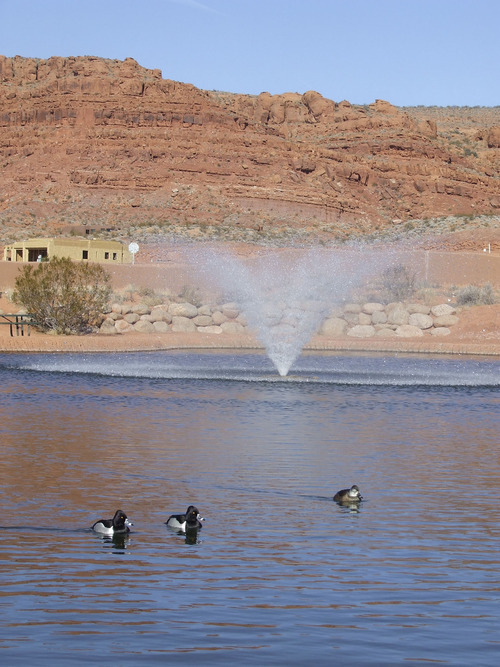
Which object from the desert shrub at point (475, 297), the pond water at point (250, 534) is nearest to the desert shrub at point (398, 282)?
the desert shrub at point (475, 297)

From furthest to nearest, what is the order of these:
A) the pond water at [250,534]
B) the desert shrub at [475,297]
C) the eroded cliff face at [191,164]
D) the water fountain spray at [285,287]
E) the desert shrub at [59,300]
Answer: the eroded cliff face at [191,164] → the desert shrub at [475,297] → the desert shrub at [59,300] → the water fountain spray at [285,287] → the pond water at [250,534]

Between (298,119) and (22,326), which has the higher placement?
(298,119)

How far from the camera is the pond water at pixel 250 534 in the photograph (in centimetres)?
689

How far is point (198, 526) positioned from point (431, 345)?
29.5 meters

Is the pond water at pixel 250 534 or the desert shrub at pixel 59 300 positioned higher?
the desert shrub at pixel 59 300

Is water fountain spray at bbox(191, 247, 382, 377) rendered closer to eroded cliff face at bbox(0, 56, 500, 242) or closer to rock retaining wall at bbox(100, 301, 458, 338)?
rock retaining wall at bbox(100, 301, 458, 338)

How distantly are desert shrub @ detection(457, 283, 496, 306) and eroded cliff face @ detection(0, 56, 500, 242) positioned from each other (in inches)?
1375

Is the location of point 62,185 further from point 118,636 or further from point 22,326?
point 118,636

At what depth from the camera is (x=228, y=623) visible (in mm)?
7168

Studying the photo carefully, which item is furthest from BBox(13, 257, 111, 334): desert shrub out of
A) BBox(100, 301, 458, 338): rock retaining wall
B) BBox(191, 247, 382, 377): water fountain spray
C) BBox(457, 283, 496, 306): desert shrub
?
BBox(457, 283, 496, 306): desert shrub

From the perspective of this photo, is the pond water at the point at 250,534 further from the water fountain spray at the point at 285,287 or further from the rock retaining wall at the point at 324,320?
the rock retaining wall at the point at 324,320

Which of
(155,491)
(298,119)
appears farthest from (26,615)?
(298,119)

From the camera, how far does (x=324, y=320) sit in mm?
42688

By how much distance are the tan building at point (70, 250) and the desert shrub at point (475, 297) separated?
20689mm
